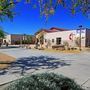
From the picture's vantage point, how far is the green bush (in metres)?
5.08

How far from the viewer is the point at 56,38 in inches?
1975

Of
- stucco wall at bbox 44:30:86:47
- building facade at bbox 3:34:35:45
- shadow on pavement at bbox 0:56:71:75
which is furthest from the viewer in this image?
building facade at bbox 3:34:35:45

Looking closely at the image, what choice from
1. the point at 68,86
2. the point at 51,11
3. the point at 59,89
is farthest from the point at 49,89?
the point at 51,11

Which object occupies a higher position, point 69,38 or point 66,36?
point 66,36

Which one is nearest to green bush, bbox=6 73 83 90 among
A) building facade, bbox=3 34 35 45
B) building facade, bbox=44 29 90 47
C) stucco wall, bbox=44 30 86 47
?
building facade, bbox=44 29 90 47

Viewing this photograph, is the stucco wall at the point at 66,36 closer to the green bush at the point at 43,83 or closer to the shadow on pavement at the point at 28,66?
the shadow on pavement at the point at 28,66

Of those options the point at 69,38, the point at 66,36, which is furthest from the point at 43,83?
the point at 66,36

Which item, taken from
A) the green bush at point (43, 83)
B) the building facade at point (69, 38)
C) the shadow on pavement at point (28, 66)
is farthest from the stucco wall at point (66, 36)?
the green bush at point (43, 83)

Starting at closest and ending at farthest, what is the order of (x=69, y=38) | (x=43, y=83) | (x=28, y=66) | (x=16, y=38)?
1. (x=43, y=83)
2. (x=28, y=66)
3. (x=69, y=38)
4. (x=16, y=38)

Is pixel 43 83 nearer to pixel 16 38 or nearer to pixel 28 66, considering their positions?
pixel 28 66

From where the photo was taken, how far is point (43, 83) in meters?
5.29

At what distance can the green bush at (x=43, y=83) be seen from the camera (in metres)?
5.08

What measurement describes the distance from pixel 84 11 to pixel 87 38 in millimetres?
37865

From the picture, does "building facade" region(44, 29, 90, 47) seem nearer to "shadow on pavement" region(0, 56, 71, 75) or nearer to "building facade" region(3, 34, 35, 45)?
"shadow on pavement" region(0, 56, 71, 75)
